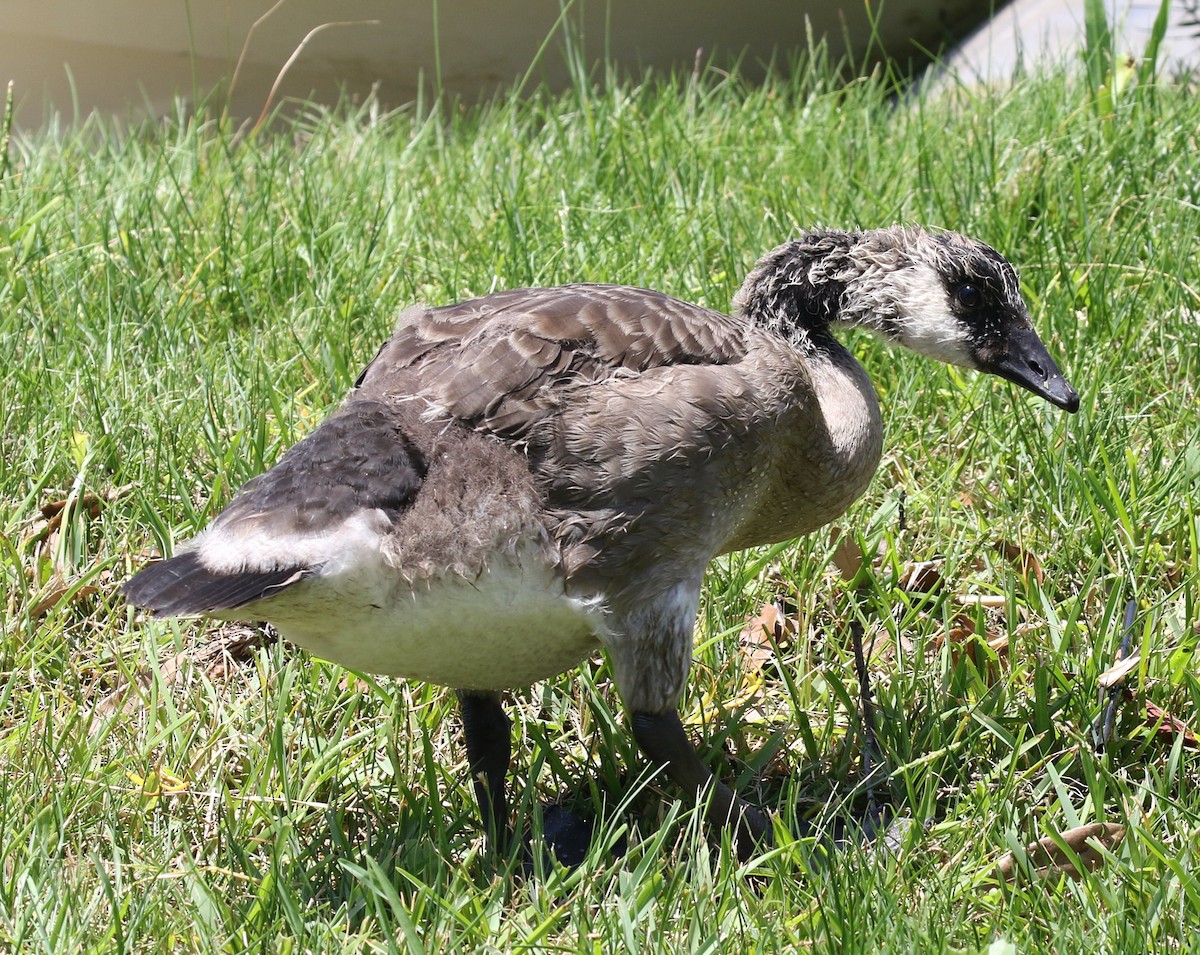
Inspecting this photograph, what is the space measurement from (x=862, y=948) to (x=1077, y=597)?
143 centimetres

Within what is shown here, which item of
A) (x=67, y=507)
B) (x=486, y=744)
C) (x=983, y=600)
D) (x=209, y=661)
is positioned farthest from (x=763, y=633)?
(x=67, y=507)

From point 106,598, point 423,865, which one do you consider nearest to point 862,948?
point 423,865

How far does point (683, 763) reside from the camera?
3.02 m

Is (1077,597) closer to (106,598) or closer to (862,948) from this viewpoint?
(862,948)

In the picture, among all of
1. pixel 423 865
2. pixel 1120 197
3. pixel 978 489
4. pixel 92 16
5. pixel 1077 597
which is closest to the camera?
pixel 423 865

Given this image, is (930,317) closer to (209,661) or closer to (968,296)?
(968,296)

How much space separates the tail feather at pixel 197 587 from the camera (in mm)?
2422

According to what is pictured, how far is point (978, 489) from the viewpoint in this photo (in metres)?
4.01

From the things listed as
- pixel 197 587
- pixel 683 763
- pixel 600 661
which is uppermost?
pixel 197 587

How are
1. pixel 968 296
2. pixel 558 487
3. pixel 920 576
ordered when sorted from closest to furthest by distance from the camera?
1. pixel 558 487
2. pixel 968 296
3. pixel 920 576

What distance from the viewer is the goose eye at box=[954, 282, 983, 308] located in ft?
11.0

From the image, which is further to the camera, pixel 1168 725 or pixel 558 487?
pixel 1168 725

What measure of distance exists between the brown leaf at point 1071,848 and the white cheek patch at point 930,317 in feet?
3.84

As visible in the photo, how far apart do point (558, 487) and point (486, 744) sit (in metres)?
0.73
